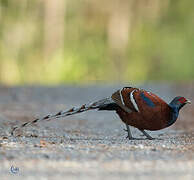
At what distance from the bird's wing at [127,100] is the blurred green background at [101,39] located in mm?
30546

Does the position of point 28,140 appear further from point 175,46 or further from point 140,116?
point 175,46

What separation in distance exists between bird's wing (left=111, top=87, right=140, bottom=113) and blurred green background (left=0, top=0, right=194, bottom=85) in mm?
30546

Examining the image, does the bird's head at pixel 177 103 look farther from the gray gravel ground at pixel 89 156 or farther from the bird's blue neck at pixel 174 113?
the gray gravel ground at pixel 89 156

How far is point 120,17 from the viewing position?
4906 cm

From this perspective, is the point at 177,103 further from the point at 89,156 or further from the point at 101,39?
the point at 101,39

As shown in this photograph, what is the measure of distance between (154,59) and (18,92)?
31.4 meters

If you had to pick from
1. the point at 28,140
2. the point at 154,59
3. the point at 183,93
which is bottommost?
the point at 154,59

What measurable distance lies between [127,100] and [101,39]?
39.8 m

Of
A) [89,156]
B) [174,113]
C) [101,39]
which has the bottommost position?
[101,39]

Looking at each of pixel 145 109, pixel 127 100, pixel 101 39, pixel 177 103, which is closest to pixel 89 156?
pixel 145 109

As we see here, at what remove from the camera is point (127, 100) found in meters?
9.30

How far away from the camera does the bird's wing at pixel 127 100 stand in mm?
9188

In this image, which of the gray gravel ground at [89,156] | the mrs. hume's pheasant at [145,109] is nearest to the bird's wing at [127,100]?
the mrs. hume's pheasant at [145,109]

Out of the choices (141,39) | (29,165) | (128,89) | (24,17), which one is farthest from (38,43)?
(29,165)
